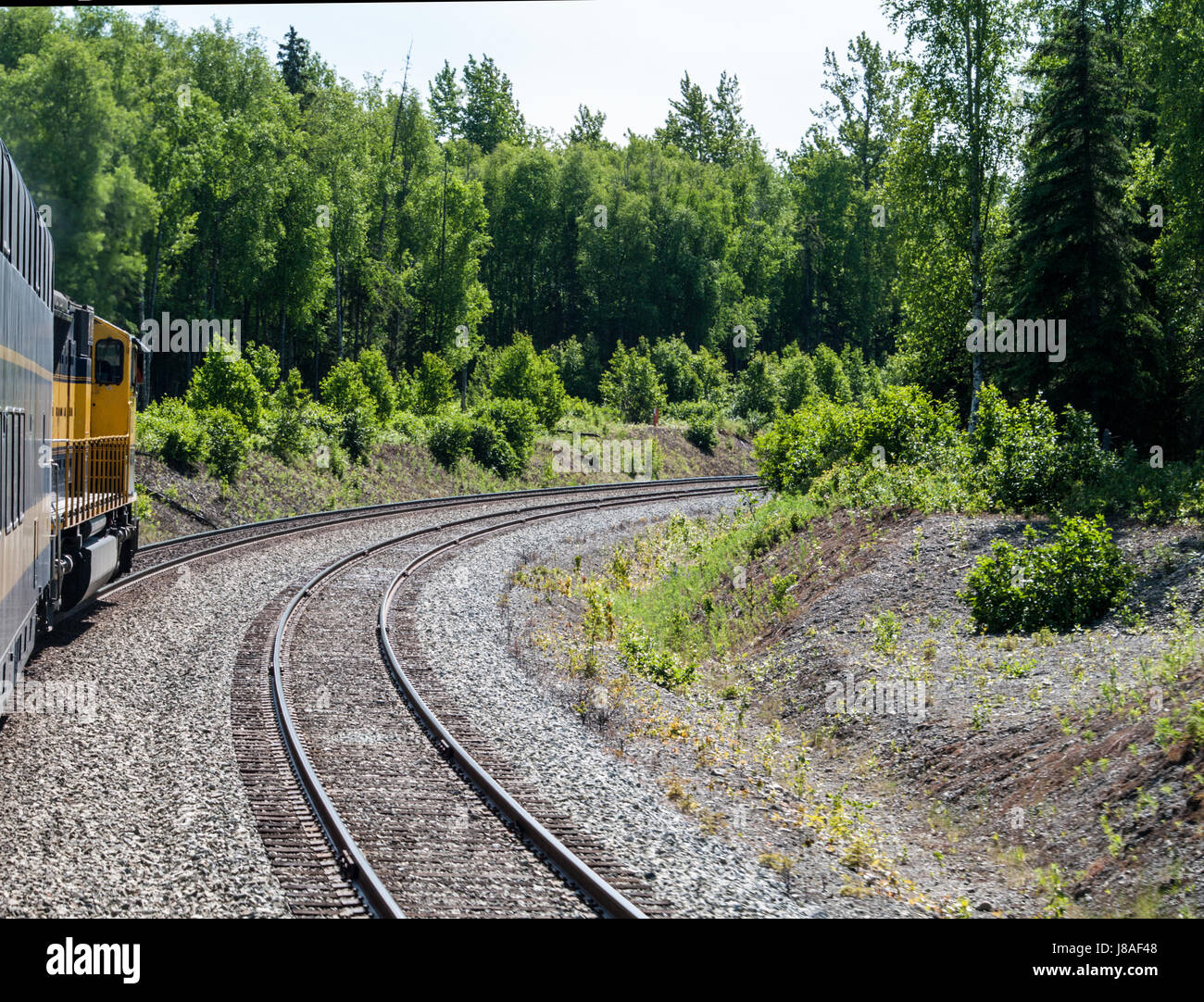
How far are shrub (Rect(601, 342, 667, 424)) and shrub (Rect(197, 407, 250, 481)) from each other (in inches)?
944

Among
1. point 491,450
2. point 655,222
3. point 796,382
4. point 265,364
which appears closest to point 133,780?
point 265,364

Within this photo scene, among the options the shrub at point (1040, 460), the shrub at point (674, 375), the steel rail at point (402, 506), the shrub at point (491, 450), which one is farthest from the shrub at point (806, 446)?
the shrub at point (674, 375)

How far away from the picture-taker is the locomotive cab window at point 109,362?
15289 millimetres

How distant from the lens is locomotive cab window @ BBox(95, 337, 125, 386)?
15.3 meters

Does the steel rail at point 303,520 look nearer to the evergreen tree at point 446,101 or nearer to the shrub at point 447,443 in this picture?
the shrub at point 447,443

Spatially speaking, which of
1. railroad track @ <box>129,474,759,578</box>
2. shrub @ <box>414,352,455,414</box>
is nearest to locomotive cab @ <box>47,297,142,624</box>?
railroad track @ <box>129,474,759,578</box>

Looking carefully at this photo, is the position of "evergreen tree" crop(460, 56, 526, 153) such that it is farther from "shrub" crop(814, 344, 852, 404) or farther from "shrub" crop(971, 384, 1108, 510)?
"shrub" crop(971, 384, 1108, 510)

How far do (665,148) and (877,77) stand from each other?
18.9 metres

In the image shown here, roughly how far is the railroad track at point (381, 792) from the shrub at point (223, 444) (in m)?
9.41

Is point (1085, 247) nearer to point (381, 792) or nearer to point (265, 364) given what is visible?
point (381, 792)

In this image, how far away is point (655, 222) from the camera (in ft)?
227

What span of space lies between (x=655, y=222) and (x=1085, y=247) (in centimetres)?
4888

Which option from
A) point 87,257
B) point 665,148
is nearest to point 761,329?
point 665,148
